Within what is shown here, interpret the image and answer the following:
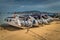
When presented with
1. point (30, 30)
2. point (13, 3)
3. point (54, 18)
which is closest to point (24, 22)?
point (30, 30)

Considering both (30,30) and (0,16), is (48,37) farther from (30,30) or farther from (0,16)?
(0,16)

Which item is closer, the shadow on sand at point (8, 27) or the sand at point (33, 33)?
the sand at point (33, 33)

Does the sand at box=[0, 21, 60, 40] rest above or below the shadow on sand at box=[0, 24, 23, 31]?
below

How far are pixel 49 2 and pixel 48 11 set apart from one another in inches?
5.1

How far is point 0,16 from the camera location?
168cm

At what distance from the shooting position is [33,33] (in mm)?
1567

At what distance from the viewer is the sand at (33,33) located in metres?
1.50

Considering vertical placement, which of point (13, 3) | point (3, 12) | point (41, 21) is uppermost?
point (13, 3)

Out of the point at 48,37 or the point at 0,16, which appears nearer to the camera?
the point at 48,37

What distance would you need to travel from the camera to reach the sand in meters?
1.50

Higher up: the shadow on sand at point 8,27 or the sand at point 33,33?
the shadow on sand at point 8,27

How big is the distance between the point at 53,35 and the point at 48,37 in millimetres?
77

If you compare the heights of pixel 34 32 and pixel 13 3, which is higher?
pixel 13 3

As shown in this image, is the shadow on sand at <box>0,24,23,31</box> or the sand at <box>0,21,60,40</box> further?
the shadow on sand at <box>0,24,23,31</box>
